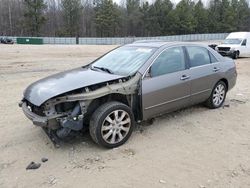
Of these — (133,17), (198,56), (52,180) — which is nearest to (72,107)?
(52,180)

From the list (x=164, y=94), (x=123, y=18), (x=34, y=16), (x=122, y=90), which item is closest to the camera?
(x=122, y=90)

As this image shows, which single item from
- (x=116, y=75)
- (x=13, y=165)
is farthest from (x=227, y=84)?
(x=13, y=165)

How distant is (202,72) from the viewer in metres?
5.97

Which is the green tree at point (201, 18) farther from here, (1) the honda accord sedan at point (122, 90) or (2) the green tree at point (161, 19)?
(1) the honda accord sedan at point (122, 90)

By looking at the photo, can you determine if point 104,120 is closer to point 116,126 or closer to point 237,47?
point 116,126

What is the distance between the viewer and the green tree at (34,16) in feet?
224

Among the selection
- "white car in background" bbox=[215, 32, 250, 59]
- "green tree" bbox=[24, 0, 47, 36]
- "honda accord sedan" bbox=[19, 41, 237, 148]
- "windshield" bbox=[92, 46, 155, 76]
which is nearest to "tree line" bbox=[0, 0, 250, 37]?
"green tree" bbox=[24, 0, 47, 36]

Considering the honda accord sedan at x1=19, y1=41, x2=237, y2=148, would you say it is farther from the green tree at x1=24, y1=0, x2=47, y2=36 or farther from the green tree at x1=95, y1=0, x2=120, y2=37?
the green tree at x1=95, y1=0, x2=120, y2=37

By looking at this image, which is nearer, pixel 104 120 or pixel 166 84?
Result: pixel 104 120

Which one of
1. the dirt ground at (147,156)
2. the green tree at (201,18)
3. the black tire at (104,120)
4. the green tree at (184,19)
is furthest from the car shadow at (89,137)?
the green tree at (201,18)

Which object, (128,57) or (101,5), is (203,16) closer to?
(101,5)

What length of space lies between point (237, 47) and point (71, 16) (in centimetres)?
5787

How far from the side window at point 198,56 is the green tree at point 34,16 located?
68.2 metres

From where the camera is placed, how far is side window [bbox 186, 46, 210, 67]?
5.87m
